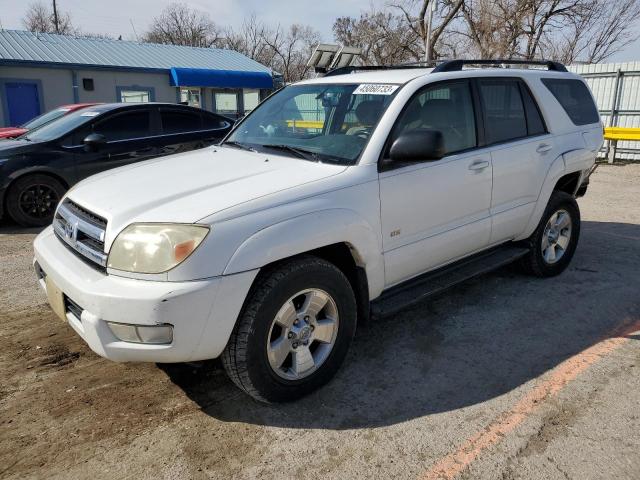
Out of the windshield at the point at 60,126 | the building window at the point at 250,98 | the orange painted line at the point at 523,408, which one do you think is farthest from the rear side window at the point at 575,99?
the building window at the point at 250,98

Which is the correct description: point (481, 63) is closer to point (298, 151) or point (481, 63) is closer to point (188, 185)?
point (298, 151)

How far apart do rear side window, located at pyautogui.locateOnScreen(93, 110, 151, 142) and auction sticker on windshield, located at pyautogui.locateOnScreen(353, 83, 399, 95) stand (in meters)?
5.22

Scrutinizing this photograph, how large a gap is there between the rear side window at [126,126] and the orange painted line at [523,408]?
6717 millimetres

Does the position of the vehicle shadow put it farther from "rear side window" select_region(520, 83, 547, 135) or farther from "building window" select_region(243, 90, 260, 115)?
"building window" select_region(243, 90, 260, 115)

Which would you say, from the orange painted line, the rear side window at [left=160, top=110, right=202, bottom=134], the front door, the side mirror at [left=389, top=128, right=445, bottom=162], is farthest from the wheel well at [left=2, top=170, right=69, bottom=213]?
the orange painted line

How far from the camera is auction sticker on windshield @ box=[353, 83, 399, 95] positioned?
11.5 feet

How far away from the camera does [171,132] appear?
324 inches

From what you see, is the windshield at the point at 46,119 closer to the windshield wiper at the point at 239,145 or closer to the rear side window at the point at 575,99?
the windshield wiper at the point at 239,145

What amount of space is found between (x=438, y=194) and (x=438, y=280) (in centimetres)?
66

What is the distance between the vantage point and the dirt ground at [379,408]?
253 cm

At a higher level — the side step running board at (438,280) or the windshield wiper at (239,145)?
the windshield wiper at (239,145)

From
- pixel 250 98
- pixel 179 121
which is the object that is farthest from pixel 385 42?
pixel 179 121

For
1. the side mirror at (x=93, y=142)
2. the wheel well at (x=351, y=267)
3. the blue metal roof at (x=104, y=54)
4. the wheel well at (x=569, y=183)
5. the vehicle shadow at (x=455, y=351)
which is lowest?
the vehicle shadow at (x=455, y=351)

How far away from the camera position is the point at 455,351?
3.64 m
